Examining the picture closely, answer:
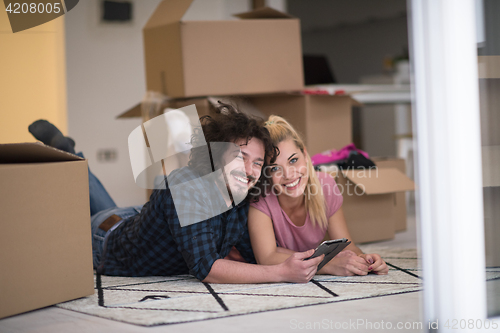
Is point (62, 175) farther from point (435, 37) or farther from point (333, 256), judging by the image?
point (435, 37)

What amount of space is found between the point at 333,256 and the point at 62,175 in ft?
2.48

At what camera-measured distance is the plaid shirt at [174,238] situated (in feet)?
4.10

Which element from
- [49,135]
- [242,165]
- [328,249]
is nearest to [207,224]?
[242,165]

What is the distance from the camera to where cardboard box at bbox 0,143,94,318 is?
111cm

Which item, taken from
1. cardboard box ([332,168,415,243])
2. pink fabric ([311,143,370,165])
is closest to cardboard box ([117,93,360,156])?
pink fabric ([311,143,370,165])

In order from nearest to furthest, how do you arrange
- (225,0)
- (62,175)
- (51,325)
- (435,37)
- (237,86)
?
(435,37), (51,325), (62,175), (237,86), (225,0)

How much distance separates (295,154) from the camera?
60.2 inches

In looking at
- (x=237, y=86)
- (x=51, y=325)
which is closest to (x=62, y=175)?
(x=51, y=325)

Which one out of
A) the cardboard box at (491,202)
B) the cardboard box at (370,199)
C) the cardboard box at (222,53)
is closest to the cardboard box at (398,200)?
the cardboard box at (370,199)

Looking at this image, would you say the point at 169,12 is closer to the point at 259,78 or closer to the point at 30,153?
the point at 259,78

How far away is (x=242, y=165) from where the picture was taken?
1351 mm

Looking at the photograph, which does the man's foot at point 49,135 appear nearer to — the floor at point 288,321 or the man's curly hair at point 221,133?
the man's curly hair at point 221,133

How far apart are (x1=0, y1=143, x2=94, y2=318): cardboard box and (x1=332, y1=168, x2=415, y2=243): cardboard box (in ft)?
3.39

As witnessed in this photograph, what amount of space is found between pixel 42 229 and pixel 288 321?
1.95 ft
